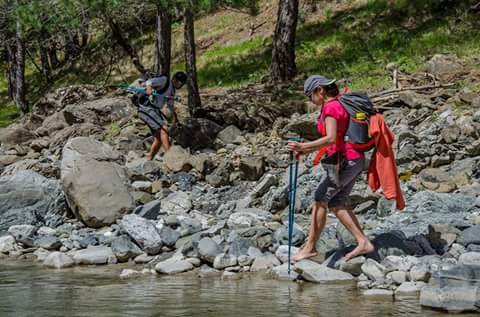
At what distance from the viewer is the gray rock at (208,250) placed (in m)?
8.23

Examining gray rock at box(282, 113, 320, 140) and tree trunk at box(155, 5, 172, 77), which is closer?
gray rock at box(282, 113, 320, 140)

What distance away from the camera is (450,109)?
12.8 metres

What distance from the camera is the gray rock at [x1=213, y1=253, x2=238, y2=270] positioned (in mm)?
8078

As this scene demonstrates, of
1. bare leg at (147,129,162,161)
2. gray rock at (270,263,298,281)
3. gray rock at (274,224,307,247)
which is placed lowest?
gray rock at (270,263,298,281)

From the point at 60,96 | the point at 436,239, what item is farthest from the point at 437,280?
the point at 60,96

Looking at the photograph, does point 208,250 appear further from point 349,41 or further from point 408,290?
point 349,41

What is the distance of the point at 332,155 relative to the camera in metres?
7.34

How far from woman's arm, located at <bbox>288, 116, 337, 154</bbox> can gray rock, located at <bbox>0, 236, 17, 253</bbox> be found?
176 inches

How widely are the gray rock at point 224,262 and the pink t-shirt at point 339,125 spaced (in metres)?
1.54

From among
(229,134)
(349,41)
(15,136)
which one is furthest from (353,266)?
(349,41)

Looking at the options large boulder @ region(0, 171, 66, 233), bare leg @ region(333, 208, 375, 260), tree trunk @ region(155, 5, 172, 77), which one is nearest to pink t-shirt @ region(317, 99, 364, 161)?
bare leg @ region(333, 208, 375, 260)

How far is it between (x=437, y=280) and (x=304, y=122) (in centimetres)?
734

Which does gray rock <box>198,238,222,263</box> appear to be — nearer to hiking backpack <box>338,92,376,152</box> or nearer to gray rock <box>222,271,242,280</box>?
gray rock <box>222,271,242,280</box>

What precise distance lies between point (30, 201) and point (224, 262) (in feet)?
14.5
